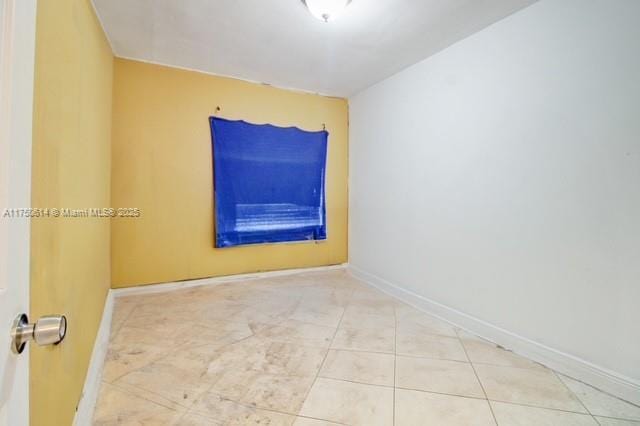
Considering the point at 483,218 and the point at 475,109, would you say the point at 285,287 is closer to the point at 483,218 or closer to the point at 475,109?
the point at 483,218

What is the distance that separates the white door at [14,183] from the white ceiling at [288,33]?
5.88ft

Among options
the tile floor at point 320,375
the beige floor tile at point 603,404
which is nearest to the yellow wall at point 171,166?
the tile floor at point 320,375

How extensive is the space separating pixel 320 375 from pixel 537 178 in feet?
6.04

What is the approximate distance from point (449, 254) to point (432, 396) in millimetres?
1232

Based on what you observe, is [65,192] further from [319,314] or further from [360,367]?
[319,314]

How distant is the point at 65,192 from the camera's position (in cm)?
118

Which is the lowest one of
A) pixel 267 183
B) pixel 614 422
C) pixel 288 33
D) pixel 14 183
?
pixel 614 422

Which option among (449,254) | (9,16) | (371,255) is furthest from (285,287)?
(9,16)

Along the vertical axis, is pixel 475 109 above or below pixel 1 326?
above

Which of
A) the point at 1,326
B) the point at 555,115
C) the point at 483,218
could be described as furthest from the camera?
the point at 483,218

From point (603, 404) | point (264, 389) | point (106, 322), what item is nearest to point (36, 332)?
point (264, 389)

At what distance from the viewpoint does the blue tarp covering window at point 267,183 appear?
125 inches

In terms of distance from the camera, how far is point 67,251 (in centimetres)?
120

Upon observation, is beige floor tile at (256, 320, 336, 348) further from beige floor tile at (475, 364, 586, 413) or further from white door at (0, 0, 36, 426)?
white door at (0, 0, 36, 426)
